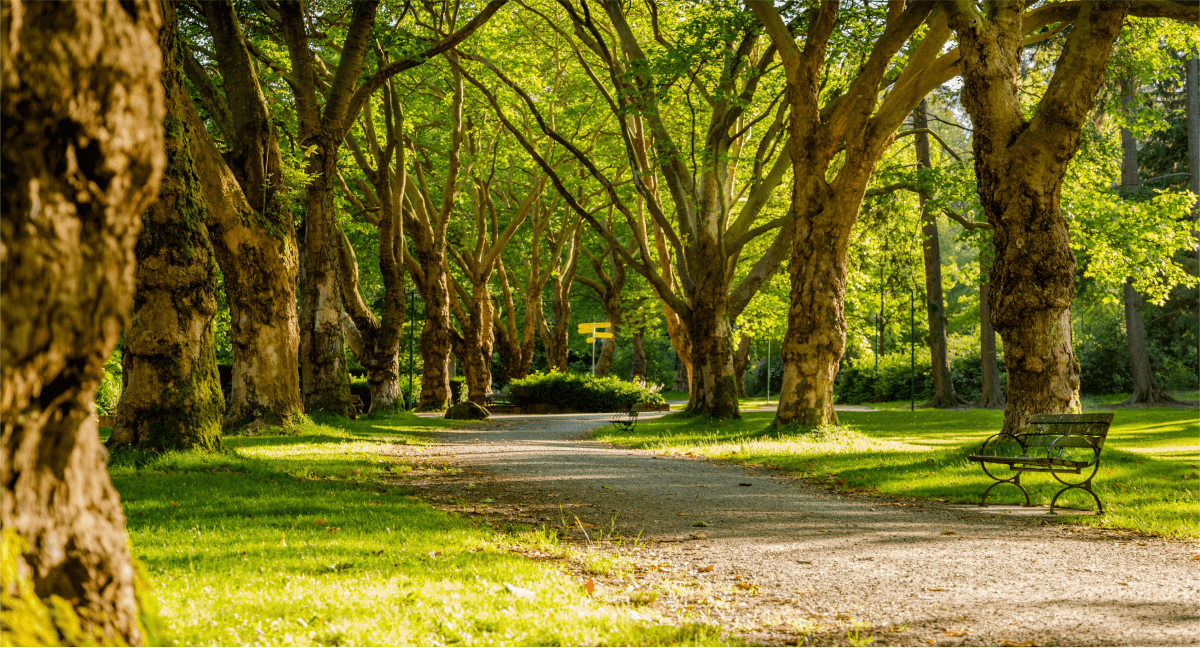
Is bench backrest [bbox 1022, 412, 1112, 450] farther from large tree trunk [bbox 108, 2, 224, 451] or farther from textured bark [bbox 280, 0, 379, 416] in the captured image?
textured bark [bbox 280, 0, 379, 416]

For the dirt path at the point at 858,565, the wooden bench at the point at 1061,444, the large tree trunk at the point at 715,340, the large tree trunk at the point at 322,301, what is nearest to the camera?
the dirt path at the point at 858,565

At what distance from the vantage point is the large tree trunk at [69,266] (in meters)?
2.37

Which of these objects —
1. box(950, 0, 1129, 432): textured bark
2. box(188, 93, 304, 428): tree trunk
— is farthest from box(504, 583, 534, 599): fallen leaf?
box(188, 93, 304, 428): tree trunk

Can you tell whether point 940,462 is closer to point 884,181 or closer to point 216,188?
point 216,188

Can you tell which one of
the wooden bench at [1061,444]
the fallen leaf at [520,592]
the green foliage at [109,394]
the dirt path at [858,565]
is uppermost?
the green foliage at [109,394]

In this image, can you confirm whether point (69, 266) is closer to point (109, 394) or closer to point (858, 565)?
point (858, 565)

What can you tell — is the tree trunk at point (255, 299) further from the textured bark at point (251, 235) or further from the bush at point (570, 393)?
the bush at point (570, 393)

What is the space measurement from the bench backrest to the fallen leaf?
608 cm

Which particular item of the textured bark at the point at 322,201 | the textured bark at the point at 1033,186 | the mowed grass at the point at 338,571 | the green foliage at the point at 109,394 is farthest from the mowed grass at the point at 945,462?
the green foliage at the point at 109,394

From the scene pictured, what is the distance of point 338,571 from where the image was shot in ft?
17.0

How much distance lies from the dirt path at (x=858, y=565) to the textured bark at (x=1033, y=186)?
3.40 metres

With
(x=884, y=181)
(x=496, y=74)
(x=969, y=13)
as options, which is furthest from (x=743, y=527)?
(x=884, y=181)

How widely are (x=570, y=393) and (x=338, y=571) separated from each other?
89.1ft

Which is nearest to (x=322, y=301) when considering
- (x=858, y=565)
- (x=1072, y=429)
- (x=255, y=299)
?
(x=255, y=299)
